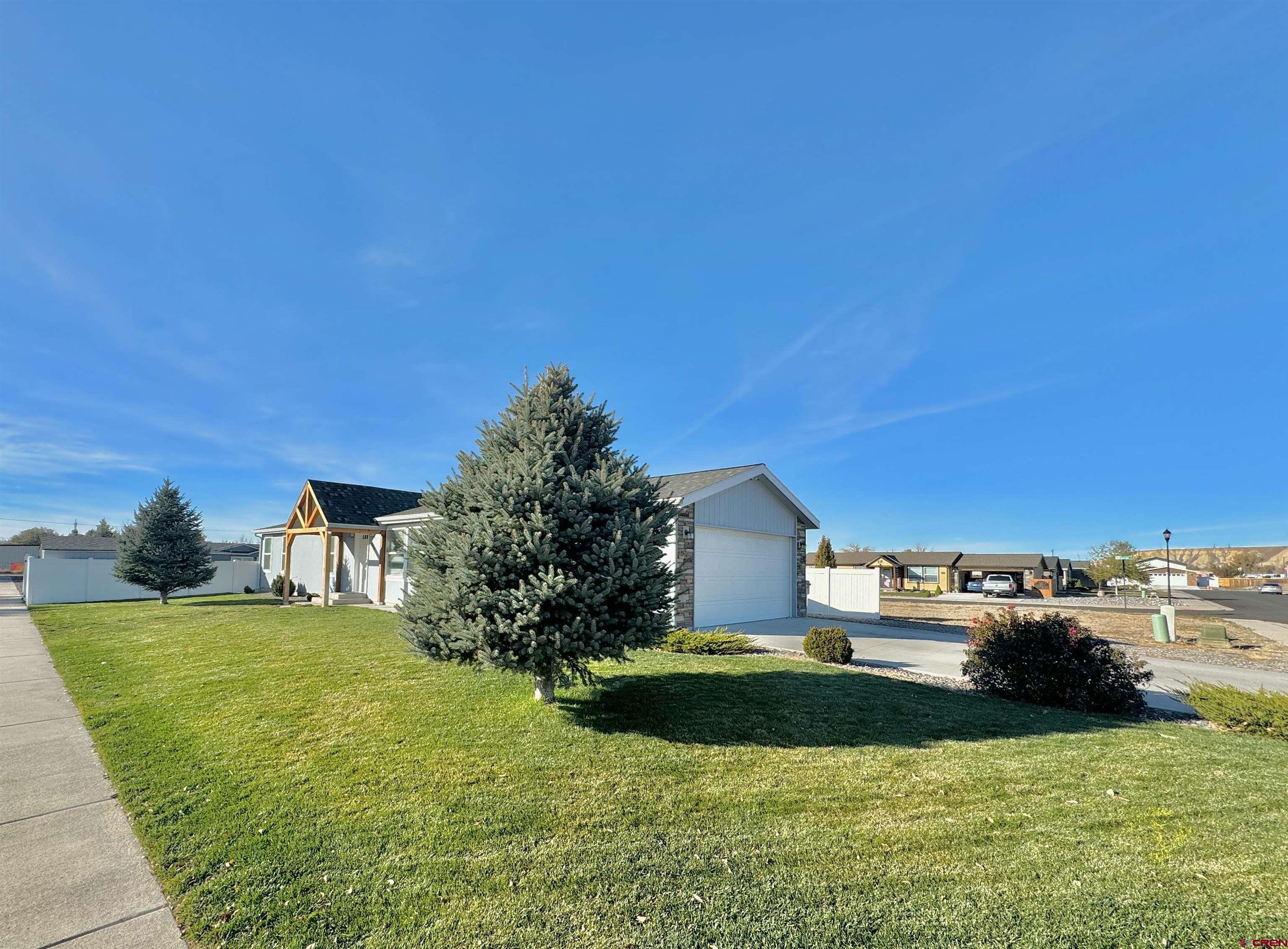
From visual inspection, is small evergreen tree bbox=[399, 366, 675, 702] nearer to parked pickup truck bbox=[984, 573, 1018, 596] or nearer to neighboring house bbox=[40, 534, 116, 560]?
parked pickup truck bbox=[984, 573, 1018, 596]

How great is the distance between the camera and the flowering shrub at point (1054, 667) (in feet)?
25.1

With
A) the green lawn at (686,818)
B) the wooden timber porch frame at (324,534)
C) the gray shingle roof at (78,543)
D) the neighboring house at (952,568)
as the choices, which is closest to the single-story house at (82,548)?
the gray shingle roof at (78,543)

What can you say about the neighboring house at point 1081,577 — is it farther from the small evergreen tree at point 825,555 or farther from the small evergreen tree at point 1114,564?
the small evergreen tree at point 825,555

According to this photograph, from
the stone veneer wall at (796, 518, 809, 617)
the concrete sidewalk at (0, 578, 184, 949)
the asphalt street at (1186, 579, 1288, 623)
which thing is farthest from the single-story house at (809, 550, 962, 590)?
the concrete sidewalk at (0, 578, 184, 949)

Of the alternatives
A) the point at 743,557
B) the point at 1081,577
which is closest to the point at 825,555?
the point at 743,557

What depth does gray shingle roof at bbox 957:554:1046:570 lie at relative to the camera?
49.6m

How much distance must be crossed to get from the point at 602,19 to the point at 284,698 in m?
13.1

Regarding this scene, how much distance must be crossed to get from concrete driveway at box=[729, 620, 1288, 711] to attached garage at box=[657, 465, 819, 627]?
3.07ft

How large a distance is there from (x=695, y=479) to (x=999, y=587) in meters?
37.3

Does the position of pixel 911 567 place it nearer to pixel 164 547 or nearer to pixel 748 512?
pixel 748 512

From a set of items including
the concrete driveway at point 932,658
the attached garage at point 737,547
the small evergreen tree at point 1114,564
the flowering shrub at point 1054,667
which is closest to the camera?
the flowering shrub at point 1054,667

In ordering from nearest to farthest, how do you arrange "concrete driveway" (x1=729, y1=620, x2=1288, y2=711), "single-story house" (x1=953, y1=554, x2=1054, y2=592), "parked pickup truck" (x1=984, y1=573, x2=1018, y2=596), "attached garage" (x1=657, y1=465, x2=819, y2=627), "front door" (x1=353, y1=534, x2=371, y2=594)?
"concrete driveway" (x1=729, y1=620, x2=1288, y2=711)
"attached garage" (x1=657, y1=465, x2=819, y2=627)
"front door" (x1=353, y1=534, x2=371, y2=594)
"parked pickup truck" (x1=984, y1=573, x2=1018, y2=596)
"single-story house" (x1=953, y1=554, x2=1054, y2=592)

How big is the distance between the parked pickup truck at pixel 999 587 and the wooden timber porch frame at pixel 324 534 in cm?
4232

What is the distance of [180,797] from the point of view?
4.55 meters
